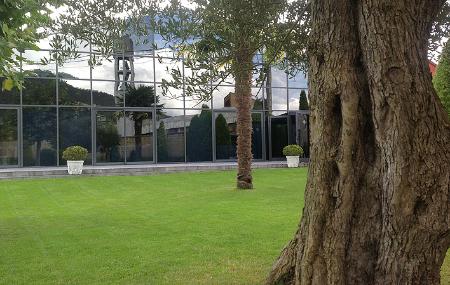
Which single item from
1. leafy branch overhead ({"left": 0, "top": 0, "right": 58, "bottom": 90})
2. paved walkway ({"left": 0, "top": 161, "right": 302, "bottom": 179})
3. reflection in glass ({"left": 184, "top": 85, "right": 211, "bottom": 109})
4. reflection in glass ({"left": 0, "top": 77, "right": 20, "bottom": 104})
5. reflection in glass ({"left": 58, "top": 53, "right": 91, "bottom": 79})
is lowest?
paved walkway ({"left": 0, "top": 161, "right": 302, "bottom": 179})

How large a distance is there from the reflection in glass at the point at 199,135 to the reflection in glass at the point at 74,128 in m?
5.20

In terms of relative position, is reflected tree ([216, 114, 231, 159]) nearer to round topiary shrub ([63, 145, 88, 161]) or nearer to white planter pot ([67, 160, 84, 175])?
round topiary shrub ([63, 145, 88, 161])

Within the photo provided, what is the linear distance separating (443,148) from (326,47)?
120 cm

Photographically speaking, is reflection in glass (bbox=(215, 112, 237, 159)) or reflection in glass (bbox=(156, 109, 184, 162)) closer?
reflection in glass (bbox=(156, 109, 184, 162))

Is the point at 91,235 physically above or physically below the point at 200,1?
below

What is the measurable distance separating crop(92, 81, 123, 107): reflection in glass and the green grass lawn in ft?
30.5

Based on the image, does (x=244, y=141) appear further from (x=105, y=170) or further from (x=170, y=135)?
(x=170, y=135)

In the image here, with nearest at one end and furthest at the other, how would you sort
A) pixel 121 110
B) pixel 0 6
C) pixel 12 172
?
pixel 0 6 < pixel 12 172 < pixel 121 110

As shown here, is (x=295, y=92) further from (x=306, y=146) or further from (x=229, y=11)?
(x=229, y=11)

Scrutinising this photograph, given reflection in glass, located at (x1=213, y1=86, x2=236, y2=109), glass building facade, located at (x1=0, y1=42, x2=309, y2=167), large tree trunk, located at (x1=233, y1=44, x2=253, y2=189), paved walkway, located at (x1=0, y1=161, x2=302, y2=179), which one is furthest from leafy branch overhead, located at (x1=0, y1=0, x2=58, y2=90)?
reflection in glass, located at (x1=213, y1=86, x2=236, y2=109)

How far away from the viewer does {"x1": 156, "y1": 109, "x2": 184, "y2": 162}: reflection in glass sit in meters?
26.8

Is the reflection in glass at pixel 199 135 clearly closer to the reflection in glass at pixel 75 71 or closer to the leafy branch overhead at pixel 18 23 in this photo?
the reflection in glass at pixel 75 71

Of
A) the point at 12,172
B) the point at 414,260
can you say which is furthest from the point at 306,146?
the point at 414,260

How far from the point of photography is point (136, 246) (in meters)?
7.89
